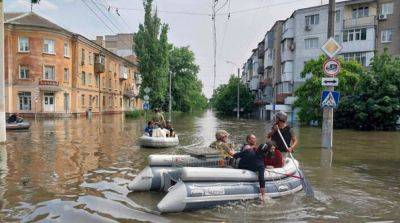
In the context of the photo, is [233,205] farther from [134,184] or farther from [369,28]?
[369,28]

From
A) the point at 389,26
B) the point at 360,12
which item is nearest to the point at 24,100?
the point at 360,12

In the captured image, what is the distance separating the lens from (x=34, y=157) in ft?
46.0

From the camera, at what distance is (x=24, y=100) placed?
42625 millimetres

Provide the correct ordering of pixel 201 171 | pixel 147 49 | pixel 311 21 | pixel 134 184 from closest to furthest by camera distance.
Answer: pixel 201 171 < pixel 134 184 < pixel 311 21 < pixel 147 49

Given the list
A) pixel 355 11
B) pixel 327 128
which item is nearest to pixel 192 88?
pixel 355 11

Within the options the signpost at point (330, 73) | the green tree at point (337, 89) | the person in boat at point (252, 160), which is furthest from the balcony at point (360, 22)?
the person in boat at point (252, 160)

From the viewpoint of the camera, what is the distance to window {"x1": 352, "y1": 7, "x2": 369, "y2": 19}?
45312 millimetres

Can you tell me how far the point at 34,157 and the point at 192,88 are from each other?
6594cm

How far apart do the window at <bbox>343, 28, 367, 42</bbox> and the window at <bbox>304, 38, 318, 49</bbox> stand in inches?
129

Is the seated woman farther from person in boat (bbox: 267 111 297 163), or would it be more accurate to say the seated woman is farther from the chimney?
the chimney

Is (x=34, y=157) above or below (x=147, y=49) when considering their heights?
below

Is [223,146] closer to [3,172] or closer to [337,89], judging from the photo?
[3,172]

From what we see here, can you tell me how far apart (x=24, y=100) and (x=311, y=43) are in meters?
32.1

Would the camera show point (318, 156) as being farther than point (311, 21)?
No
